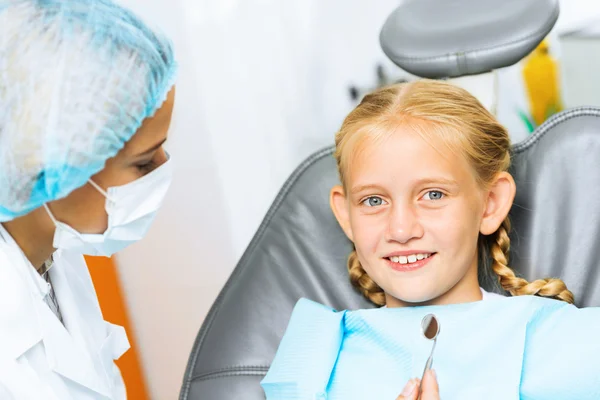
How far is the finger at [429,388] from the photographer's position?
1090 mm

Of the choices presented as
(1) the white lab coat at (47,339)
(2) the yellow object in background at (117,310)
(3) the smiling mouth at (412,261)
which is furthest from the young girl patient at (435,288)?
(2) the yellow object in background at (117,310)

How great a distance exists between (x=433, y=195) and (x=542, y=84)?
1324mm

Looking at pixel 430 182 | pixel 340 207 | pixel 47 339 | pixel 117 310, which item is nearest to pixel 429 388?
pixel 430 182

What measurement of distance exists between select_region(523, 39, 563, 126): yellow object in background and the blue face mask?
1562mm

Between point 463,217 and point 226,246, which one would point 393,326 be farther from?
point 226,246

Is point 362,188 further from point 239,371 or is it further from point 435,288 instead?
point 239,371

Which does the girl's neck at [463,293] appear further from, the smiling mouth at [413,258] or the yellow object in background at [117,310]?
the yellow object in background at [117,310]

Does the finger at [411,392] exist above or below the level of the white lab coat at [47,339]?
below

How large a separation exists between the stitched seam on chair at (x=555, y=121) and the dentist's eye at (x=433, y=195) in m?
0.26

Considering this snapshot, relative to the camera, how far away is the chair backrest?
1.38 metres

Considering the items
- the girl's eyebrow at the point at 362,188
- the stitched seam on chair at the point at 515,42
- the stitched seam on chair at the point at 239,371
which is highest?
the stitched seam on chair at the point at 515,42

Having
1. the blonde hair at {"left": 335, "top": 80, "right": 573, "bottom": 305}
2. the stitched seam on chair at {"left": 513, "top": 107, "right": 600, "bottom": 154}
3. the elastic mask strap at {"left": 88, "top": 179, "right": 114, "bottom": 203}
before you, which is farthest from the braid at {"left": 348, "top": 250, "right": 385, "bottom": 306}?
the elastic mask strap at {"left": 88, "top": 179, "right": 114, "bottom": 203}

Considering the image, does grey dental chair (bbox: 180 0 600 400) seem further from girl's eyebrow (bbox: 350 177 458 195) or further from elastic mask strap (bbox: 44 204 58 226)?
elastic mask strap (bbox: 44 204 58 226)

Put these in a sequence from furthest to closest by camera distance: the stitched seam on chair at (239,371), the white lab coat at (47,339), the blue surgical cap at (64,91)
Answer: the stitched seam on chair at (239,371) < the white lab coat at (47,339) < the blue surgical cap at (64,91)
